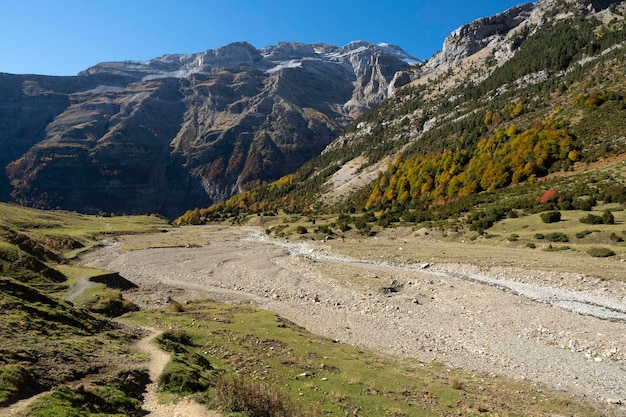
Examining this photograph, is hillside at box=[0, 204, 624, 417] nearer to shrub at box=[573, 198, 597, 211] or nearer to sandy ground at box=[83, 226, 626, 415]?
sandy ground at box=[83, 226, 626, 415]

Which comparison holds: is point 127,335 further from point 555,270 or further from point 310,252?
point 310,252

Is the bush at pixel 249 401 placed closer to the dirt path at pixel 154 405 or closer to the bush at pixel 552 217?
the dirt path at pixel 154 405

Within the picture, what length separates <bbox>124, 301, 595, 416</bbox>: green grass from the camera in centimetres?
1359

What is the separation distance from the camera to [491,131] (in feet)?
358

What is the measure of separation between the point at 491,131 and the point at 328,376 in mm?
112800

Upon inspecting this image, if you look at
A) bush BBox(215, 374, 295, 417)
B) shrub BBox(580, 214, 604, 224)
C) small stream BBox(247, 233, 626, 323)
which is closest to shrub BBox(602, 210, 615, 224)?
shrub BBox(580, 214, 604, 224)

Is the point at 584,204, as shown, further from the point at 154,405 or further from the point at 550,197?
the point at 154,405

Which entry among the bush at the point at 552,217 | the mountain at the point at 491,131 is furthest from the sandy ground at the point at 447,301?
the mountain at the point at 491,131

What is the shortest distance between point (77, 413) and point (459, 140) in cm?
12526

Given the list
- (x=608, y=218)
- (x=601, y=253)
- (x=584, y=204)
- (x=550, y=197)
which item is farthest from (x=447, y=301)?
(x=550, y=197)

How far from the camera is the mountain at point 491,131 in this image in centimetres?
7975

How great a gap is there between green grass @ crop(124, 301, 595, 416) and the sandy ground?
101 inches

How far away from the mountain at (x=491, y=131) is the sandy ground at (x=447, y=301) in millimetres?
28462

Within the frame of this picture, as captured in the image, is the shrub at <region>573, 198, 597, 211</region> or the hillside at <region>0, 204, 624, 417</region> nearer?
the hillside at <region>0, 204, 624, 417</region>
